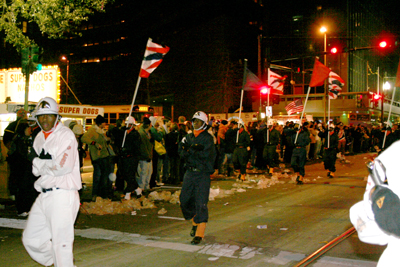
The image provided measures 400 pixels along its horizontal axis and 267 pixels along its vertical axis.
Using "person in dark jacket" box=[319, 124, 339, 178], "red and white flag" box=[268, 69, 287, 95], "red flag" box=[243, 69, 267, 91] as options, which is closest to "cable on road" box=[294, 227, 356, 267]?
"person in dark jacket" box=[319, 124, 339, 178]

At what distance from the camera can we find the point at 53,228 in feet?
12.4

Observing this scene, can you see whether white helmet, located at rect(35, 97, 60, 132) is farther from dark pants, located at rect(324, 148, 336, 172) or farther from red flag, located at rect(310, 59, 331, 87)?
red flag, located at rect(310, 59, 331, 87)

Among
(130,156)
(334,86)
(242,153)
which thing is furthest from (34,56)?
(334,86)

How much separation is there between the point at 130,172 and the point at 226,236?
3.94 meters

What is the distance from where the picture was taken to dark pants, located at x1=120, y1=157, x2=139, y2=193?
9438 mm

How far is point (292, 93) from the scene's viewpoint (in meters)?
47.6

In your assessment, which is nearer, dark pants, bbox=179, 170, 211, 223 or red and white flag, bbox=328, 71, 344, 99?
dark pants, bbox=179, 170, 211, 223

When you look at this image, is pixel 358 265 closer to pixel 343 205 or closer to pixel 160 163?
pixel 343 205

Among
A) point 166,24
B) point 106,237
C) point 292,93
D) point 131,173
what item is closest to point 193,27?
point 166,24

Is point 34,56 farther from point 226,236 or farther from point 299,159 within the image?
point 299,159

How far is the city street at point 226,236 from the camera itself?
5086mm

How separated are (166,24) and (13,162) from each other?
4051cm

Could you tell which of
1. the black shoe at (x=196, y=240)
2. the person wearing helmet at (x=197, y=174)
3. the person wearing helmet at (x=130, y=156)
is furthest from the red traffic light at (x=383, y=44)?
the black shoe at (x=196, y=240)

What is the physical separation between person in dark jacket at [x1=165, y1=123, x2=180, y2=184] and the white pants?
843cm
